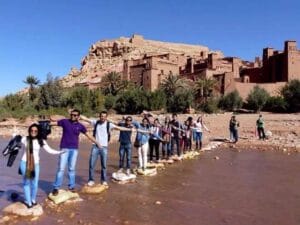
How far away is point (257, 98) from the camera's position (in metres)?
60.4

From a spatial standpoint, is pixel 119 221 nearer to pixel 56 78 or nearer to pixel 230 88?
pixel 230 88

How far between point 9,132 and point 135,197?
36.8 m

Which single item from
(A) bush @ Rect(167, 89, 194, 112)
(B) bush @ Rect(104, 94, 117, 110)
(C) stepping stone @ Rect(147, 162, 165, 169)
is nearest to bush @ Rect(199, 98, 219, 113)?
(A) bush @ Rect(167, 89, 194, 112)

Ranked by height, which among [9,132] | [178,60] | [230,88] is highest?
[178,60]

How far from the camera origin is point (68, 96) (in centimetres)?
7206

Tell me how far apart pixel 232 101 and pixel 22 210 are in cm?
5616

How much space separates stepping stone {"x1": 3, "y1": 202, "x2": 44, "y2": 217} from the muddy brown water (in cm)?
15

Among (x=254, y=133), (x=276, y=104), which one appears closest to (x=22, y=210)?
(x=254, y=133)

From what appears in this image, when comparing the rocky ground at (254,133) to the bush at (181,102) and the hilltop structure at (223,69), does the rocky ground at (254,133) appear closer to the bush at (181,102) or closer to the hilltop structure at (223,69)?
the bush at (181,102)

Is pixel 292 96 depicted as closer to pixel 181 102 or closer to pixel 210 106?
pixel 210 106

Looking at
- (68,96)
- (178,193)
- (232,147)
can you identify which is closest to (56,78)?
(68,96)

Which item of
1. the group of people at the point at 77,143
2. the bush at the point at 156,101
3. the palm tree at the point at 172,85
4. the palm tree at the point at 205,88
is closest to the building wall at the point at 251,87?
the palm tree at the point at 205,88

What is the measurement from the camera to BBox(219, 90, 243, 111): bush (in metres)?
62.0

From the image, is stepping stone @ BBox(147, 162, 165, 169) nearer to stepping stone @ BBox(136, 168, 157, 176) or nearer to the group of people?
the group of people
